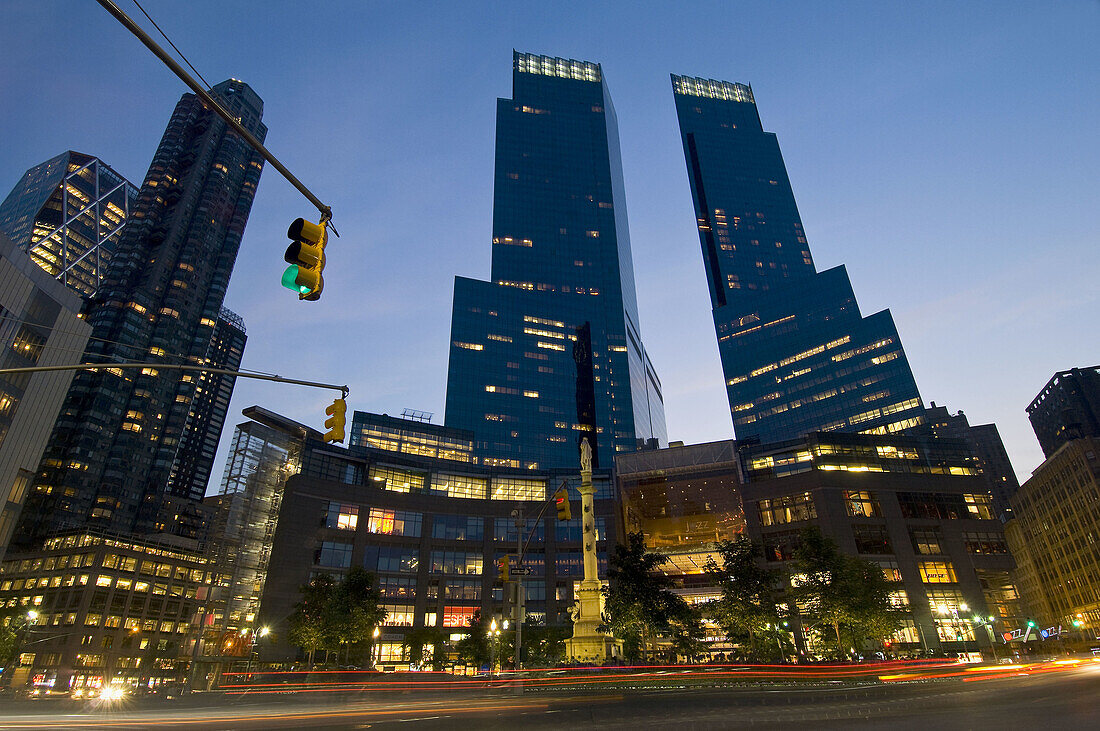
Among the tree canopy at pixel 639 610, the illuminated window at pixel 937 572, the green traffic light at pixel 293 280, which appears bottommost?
the tree canopy at pixel 639 610

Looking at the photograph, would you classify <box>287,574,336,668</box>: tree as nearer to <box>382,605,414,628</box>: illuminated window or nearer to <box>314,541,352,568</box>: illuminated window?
<box>314,541,352,568</box>: illuminated window

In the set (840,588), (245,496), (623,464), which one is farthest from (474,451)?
(840,588)

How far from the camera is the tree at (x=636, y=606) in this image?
48156mm

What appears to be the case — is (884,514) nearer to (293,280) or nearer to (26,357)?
(293,280)

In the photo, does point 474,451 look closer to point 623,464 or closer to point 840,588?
point 623,464

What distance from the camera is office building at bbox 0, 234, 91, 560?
5288 centimetres

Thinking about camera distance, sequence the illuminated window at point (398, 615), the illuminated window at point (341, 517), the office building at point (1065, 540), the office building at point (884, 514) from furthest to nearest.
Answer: the office building at point (1065, 540) → the illuminated window at point (341, 517) → the illuminated window at point (398, 615) → the office building at point (884, 514)

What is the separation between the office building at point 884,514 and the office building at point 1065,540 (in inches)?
1503

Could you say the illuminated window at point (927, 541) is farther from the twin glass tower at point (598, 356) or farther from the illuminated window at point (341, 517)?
the illuminated window at point (341, 517)

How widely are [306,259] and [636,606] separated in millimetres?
45256

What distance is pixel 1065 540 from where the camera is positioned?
130 meters

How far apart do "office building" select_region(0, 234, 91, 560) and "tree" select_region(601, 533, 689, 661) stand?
192 ft

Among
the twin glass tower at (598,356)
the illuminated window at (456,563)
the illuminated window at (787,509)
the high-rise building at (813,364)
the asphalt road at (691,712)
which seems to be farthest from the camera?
the twin glass tower at (598,356)

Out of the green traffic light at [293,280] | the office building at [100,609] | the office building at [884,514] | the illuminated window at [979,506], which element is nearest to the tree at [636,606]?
the office building at [884,514]
